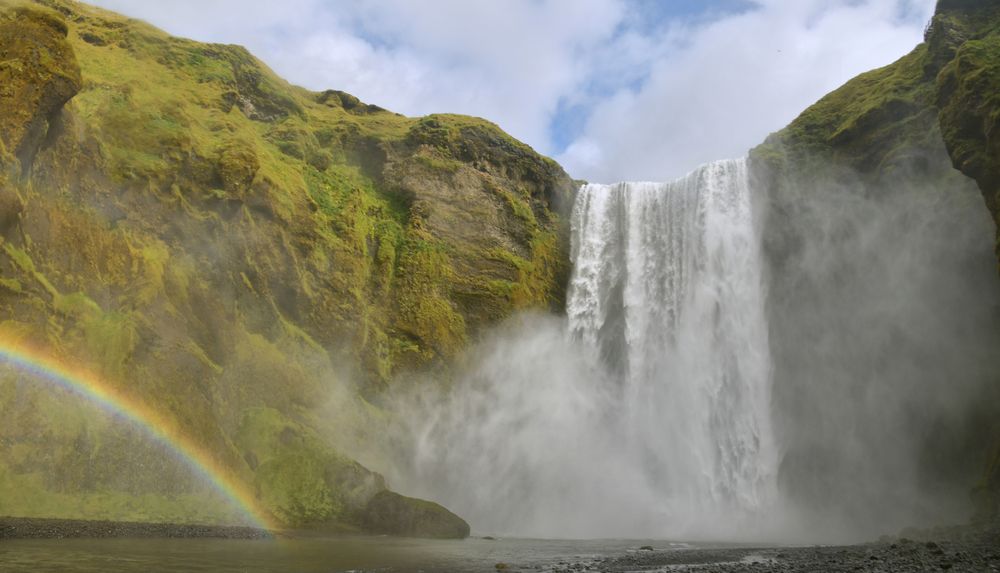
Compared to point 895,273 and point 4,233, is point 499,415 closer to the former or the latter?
point 895,273

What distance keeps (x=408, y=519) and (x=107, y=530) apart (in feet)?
34.1

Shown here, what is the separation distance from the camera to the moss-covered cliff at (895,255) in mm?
28125

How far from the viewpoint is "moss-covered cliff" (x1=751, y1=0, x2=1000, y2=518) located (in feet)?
92.3

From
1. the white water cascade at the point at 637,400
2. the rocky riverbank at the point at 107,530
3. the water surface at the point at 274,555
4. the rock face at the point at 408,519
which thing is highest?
the white water cascade at the point at 637,400

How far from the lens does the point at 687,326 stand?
1539 inches

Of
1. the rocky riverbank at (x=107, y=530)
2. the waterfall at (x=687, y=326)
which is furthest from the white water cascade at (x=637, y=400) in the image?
the rocky riverbank at (x=107, y=530)

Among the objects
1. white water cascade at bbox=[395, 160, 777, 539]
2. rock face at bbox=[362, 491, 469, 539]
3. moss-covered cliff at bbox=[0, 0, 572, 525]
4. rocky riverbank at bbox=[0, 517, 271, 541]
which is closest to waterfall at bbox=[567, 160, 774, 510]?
white water cascade at bbox=[395, 160, 777, 539]

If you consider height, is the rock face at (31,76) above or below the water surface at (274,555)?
above

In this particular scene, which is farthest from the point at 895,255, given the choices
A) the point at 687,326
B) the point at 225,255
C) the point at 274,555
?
the point at 225,255

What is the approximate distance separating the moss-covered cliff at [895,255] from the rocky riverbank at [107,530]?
25.4m

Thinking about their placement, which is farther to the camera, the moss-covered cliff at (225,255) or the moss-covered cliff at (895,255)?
the moss-covered cliff at (895,255)

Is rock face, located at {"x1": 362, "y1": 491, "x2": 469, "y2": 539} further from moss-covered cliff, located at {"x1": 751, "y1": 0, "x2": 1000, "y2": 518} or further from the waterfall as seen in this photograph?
moss-covered cliff, located at {"x1": 751, "y1": 0, "x2": 1000, "y2": 518}

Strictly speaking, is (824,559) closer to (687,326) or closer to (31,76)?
(687,326)

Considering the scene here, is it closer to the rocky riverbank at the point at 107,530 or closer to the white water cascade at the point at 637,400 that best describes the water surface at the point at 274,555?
the rocky riverbank at the point at 107,530
